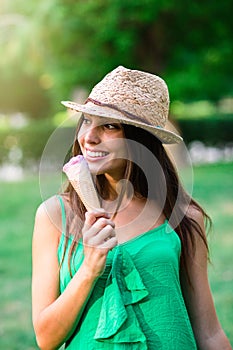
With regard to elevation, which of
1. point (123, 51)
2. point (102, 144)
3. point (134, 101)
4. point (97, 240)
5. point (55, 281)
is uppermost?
point (123, 51)

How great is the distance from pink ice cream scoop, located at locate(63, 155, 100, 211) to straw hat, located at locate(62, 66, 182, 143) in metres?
0.20

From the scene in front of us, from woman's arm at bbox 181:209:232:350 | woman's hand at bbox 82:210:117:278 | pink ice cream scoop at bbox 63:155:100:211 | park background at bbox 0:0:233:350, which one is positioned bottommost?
woman's arm at bbox 181:209:232:350

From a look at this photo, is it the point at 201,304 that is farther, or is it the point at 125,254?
the point at 201,304

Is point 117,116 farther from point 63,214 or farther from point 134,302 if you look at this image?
point 134,302

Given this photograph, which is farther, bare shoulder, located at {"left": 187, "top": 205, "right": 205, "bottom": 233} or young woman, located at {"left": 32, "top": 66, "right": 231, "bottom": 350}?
bare shoulder, located at {"left": 187, "top": 205, "right": 205, "bottom": 233}

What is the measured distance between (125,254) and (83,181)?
29 cm

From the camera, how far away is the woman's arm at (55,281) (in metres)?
1.94

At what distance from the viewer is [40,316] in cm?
211

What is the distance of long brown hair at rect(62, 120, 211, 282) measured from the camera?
7.34 ft

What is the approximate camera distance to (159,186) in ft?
7.75

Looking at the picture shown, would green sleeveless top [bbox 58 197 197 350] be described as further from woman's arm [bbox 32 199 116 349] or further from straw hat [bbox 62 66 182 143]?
straw hat [bbox 62 66 182 143]

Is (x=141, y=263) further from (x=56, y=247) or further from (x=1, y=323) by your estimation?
(x=1, y=323)

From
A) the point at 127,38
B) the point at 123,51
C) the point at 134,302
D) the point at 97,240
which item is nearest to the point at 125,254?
the point at 134,302

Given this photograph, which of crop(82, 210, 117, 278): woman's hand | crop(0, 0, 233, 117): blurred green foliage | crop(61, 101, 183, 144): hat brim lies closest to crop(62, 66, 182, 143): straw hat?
crop(61, 101, 183, 144): hat brim
